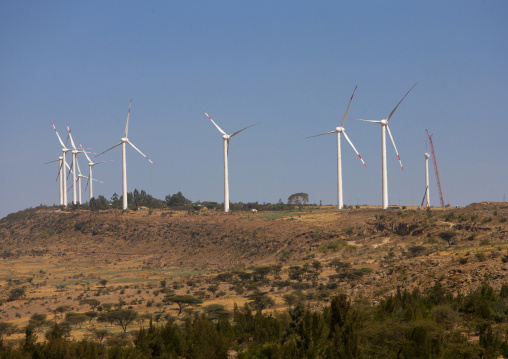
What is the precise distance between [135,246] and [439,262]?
9561cm

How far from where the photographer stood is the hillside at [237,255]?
6650 centimetres

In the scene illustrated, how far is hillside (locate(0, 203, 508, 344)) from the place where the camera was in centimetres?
6650

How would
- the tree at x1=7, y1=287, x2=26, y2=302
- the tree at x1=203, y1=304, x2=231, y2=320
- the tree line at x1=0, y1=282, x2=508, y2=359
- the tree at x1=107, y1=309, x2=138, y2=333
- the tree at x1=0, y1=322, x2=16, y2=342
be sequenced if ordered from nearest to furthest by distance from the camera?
the tree line at x1=0, y1=282, x2=508, y2=359, the tree at x1=0, y1=322, x2=16, y2=342, the tree at x1=203, y1=304, x2=231, y2=320, the tree at x1=107, y1=309, x2=138, y2=333, the tree at x1=7, y1=287, x2=26, y2=302

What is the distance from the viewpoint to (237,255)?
124 m

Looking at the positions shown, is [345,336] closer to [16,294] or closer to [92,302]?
[92,302]

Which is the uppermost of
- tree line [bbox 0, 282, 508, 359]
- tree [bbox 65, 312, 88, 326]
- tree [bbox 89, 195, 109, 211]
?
tree [bbox 89, 195, 109, 211]

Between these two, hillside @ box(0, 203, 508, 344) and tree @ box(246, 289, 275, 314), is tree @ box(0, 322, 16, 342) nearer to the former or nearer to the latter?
hillside @ box(0, 203, 508, 344)

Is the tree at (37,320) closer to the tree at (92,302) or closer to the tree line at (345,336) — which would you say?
the tree at (92,302)

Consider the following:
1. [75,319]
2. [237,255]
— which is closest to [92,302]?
[75,319]

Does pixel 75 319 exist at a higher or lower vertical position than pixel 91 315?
higher

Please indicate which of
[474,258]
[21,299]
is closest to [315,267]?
[474,258]

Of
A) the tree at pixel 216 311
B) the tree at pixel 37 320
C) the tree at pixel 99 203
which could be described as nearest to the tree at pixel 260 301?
the tree at pixel 216 311

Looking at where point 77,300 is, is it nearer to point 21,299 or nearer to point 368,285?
point 21,299

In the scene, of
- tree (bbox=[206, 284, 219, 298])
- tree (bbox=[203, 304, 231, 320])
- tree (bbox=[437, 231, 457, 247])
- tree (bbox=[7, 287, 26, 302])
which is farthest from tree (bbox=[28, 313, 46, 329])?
tree (bbox=[437, 231, 457, 247])
